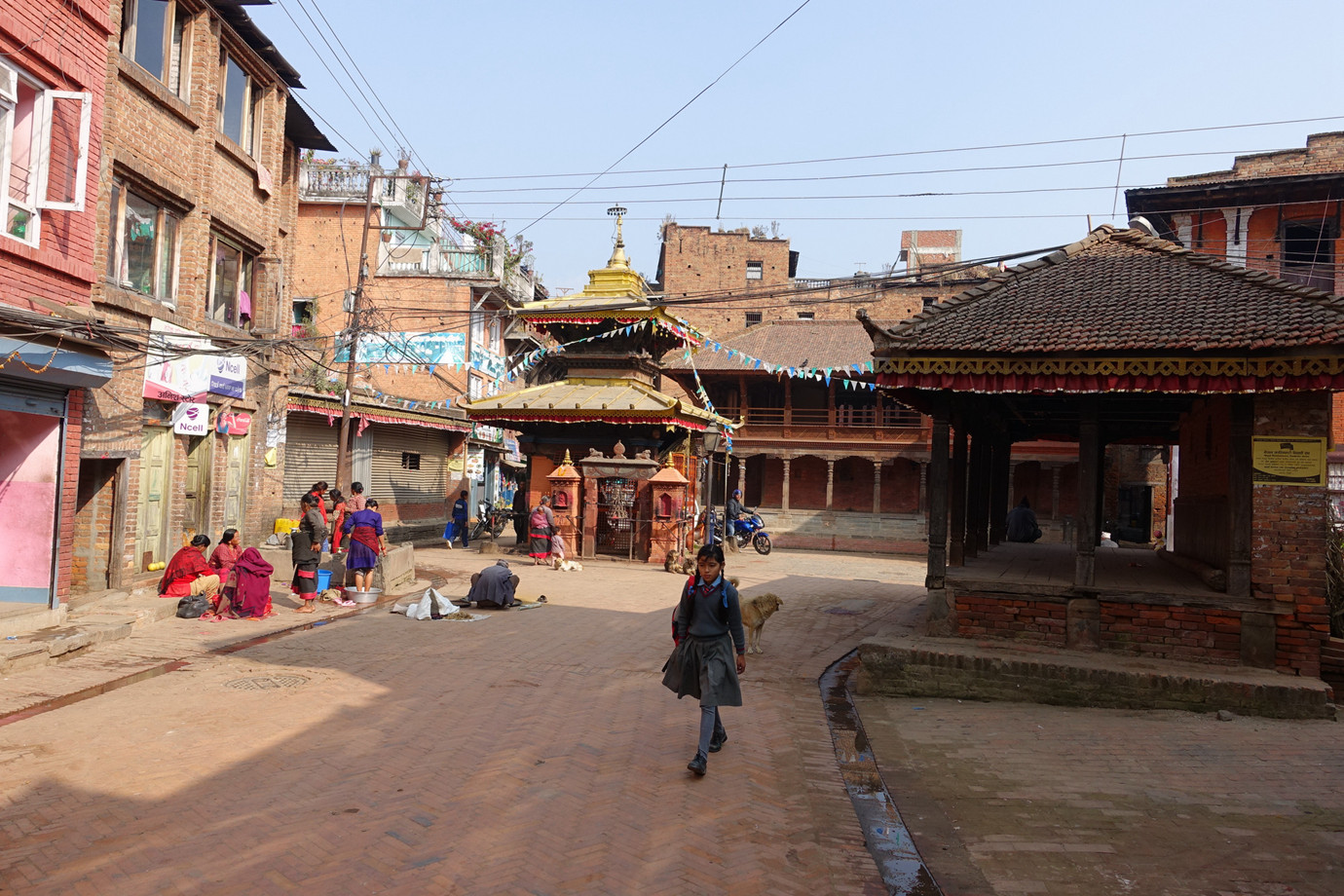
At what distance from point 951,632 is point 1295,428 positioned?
4.03m

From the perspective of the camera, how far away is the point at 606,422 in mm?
22750

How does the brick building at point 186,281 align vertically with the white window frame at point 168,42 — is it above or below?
below

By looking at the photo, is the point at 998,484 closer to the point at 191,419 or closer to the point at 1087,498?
the point at 1087,498

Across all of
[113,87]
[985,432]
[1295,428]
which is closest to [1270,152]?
[985,432]

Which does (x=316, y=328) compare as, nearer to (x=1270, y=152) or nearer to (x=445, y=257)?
(x=445, y=257)

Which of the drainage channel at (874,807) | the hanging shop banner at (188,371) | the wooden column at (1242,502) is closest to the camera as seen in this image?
the drainage channel at (874,807)

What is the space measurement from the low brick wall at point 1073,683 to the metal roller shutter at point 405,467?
20057 millimetres

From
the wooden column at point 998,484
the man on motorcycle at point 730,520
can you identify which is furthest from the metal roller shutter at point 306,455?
the wooden column at point 998,484

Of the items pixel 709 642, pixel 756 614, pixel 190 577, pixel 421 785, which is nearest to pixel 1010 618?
pixel 756 614

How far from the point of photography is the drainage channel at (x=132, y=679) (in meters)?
7.52

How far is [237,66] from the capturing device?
15773 millimetres

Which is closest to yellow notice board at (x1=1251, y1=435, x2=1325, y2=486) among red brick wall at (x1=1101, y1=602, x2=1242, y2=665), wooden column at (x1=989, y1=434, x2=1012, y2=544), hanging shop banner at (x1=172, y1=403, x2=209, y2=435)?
red brick wall at (x1=1101, y1=602, x2=1242, y2=665)

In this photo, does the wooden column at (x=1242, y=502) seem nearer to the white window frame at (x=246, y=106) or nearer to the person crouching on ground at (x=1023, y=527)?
the person crouching on ground at (x=1023, y=527)

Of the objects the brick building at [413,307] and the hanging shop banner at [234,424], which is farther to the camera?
the brick building at [413,307]
